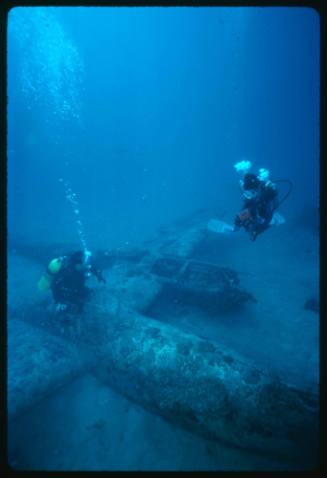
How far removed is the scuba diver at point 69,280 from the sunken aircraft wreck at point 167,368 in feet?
1.12

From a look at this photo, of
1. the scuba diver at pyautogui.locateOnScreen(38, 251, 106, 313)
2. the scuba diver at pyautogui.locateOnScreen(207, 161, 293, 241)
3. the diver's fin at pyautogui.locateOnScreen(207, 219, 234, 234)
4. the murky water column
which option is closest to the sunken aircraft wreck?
the scuba diver at pyautogui.locateOnScreen(38, 251, 106, 313)

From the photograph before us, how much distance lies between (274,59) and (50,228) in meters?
118

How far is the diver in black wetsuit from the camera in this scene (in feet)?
16.1

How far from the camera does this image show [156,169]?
6906 centimetres

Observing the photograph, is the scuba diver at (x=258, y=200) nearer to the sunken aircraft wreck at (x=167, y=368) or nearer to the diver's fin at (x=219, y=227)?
the diver's fin at (x=219, y=227)

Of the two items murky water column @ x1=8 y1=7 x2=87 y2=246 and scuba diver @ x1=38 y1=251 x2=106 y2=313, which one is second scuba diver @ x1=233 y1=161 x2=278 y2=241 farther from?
murky water column @ x1=8 y1=7 x2=87 y2=246

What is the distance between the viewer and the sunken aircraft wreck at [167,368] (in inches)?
160

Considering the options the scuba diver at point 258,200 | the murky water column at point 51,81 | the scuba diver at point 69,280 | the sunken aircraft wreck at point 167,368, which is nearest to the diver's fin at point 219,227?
the scuba diver at point 258,200

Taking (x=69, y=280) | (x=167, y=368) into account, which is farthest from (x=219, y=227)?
(x=69, y=280)

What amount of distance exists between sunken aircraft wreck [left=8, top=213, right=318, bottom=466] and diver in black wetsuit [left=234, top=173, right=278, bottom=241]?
7.12ft

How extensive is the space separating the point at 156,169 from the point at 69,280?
64394 mm

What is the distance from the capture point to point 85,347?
6.29 m

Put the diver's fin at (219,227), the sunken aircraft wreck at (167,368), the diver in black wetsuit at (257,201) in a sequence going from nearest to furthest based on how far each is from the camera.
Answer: the sunken aircraft wreck at (167,368) → the diver in black wetsuit at (257,201) → the diver's fin at (219,227)

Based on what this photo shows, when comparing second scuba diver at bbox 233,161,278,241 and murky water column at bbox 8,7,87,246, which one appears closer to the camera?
second scuba diver at bbox 233,161,278,241
